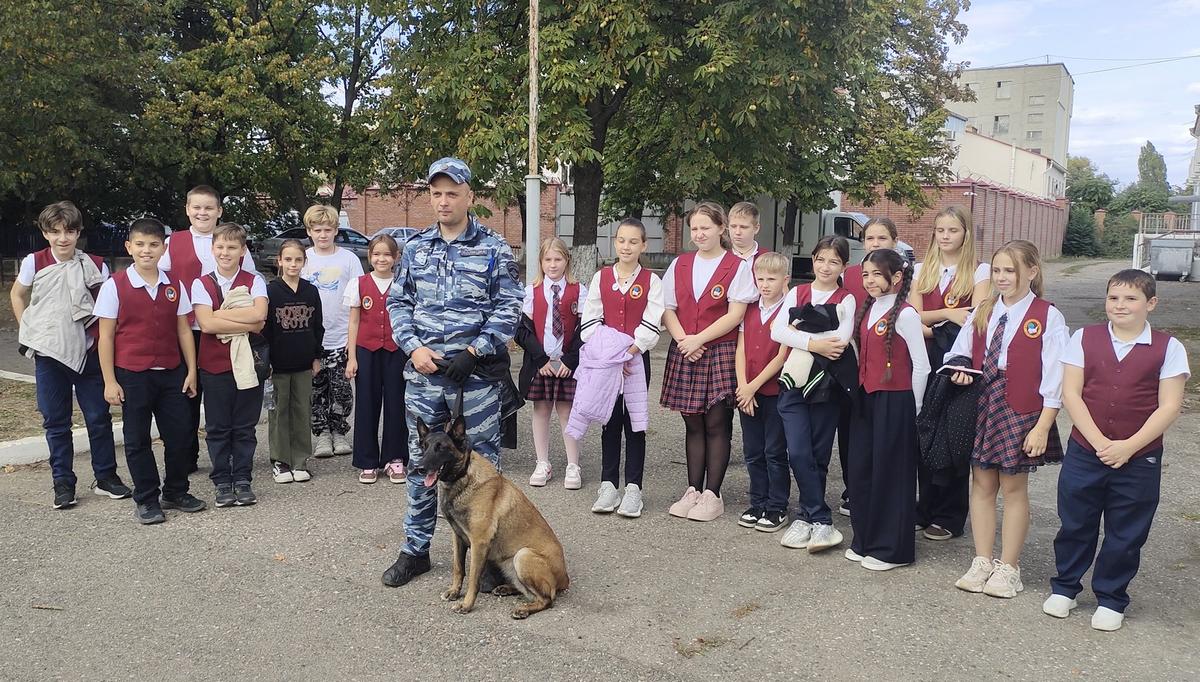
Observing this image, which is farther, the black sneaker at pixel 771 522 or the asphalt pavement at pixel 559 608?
the black sneaker at pixel 771 522

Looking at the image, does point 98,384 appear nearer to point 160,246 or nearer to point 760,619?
point 160,246

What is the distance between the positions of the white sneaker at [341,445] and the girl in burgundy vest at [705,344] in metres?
2.90

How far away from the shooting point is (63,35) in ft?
49.0

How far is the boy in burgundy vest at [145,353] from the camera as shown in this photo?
5.30 metres

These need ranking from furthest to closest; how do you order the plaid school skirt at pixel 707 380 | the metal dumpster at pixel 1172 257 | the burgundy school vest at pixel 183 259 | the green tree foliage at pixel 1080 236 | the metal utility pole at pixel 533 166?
the green tree foliage at pixel 1080 236 < the metal dumpster at pixel 1172 257 < the metal utility pole at pixel 533 166 < the burgundy school vest at pixel 183 259 < the plaid school skirt at pixel 707 380

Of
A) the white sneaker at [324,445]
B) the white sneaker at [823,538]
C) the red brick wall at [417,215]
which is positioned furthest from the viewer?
the red brick wall at [417,215]

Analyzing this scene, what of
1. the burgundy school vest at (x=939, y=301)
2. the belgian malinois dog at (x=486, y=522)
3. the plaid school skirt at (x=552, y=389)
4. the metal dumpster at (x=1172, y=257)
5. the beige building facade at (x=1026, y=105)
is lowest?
the belgian malinois dog at (x=486, y=522)

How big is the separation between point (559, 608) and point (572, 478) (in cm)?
201

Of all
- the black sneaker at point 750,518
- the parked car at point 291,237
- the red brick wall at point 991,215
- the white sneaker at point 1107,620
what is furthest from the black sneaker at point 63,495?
the red brick wall at point 991,215

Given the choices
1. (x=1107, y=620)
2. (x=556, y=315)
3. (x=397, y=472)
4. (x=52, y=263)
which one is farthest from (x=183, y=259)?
(x=1107, y=620)

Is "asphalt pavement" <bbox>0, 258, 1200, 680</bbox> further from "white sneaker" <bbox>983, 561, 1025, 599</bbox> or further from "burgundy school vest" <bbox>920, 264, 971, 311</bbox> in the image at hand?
"burgundy school vest" <bbox>920, 264, 971, 311</bbox>

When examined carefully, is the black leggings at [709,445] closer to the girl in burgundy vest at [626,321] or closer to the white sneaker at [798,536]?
the girl in burgundy vest at [626,321]

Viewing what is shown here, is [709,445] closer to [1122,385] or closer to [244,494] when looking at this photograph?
[1122,385]

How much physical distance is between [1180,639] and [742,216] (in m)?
3.09
